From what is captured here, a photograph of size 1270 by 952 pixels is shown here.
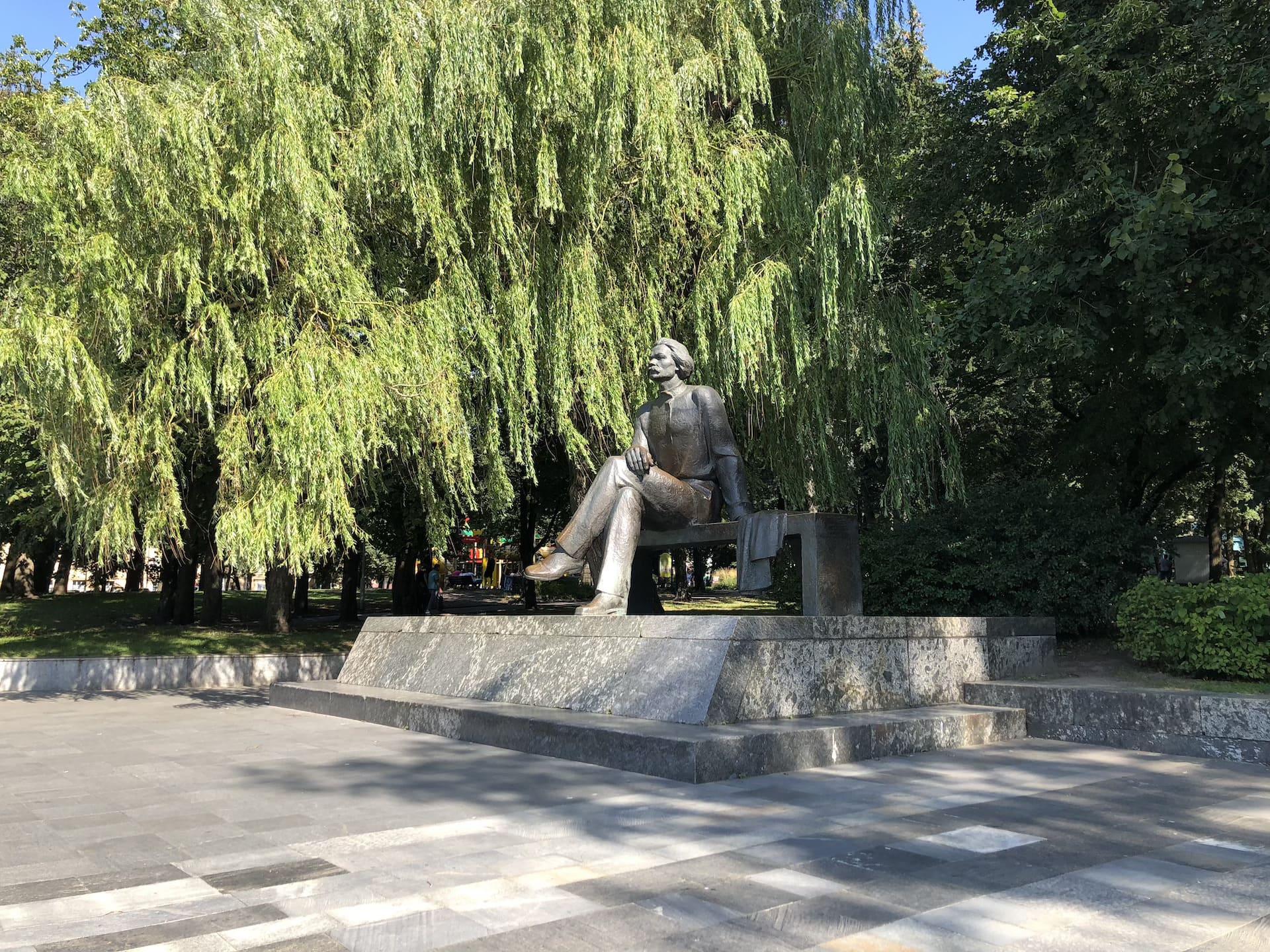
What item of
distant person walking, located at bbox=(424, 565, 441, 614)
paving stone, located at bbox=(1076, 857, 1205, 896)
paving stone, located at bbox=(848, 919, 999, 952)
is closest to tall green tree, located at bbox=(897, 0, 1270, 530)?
paving stone, located at bbox=(1076, 857, 1205, 896)

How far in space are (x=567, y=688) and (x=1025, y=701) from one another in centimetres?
364

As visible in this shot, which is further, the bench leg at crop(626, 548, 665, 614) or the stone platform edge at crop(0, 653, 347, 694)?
the stone platform edge at crop(0, 653, 347, 694)

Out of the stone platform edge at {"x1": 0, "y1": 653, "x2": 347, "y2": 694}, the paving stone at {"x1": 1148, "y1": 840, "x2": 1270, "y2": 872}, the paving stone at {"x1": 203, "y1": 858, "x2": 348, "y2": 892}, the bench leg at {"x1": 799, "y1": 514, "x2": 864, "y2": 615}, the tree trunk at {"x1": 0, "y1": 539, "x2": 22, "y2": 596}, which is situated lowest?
the paving stone at {"x1": 1148, "y1": 840, "x2": 1270, "y2": 872}

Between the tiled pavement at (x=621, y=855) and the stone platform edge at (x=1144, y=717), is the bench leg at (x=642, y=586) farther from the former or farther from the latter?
the stone platform edge at (x=1144, y=717)

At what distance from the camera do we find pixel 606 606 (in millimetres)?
8102

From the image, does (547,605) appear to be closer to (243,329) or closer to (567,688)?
(243,329)

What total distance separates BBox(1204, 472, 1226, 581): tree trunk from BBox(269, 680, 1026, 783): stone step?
14108mm

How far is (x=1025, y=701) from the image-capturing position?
8.09 meters

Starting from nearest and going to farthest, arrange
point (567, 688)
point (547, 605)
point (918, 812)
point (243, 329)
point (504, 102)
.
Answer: point (918, 812) < point (567, 688) < point (243, 329) < point (504, 102) < point (547, 605)

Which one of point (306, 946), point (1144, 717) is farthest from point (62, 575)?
point (306, 946)

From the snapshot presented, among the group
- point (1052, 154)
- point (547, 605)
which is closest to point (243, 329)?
point (1052, 154)

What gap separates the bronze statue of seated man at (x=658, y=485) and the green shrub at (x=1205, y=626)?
3.60m

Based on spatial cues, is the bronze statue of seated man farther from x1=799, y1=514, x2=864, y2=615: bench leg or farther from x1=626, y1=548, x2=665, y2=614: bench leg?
x1=799, y1=514, x2=864, y2=615: bench leg

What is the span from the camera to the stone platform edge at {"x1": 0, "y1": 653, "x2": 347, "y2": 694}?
12.9 metres
